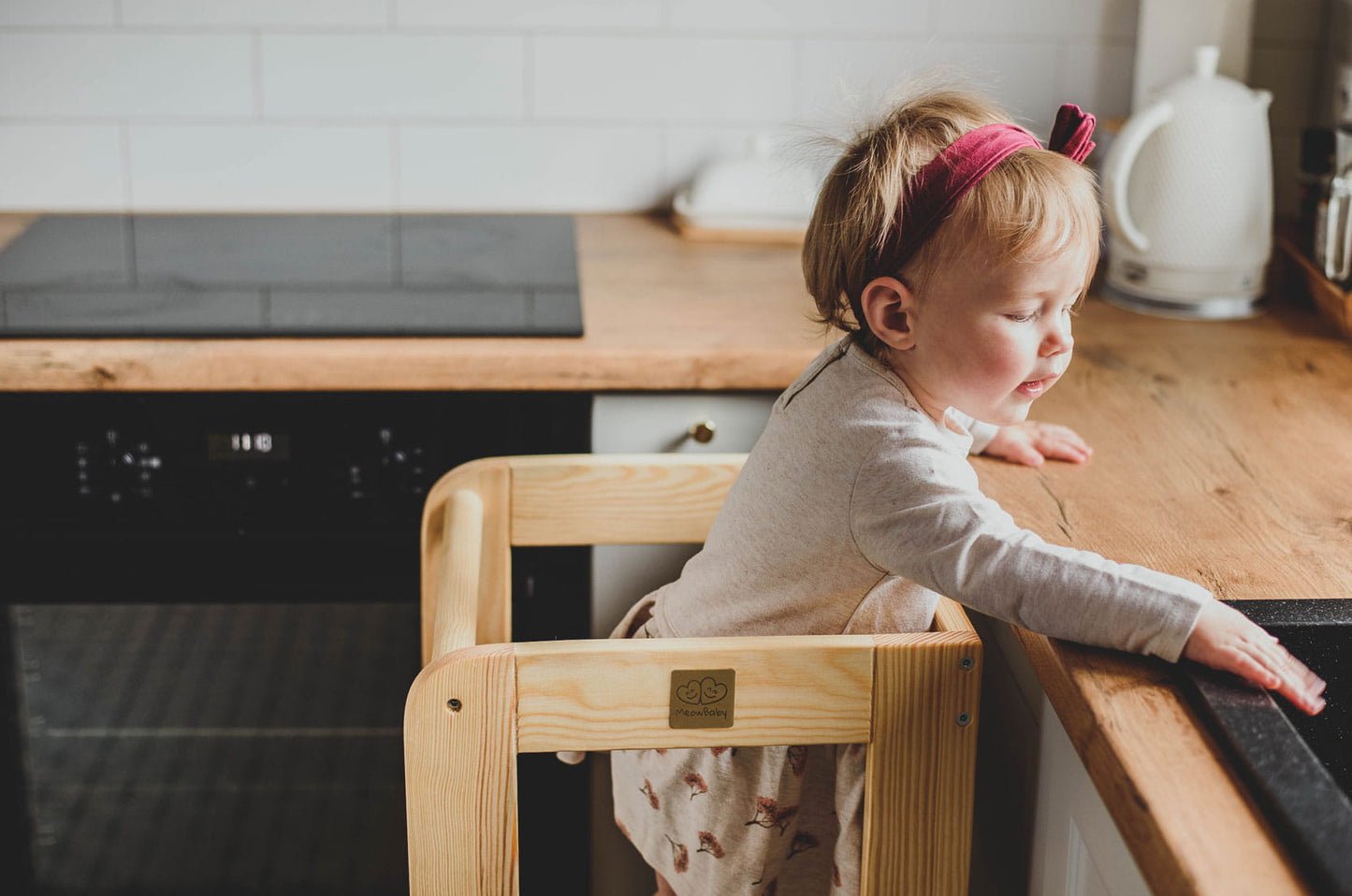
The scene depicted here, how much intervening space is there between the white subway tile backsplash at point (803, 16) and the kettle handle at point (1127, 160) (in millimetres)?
397

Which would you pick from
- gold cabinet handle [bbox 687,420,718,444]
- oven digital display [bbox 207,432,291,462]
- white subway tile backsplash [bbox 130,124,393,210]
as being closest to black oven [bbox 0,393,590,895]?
oven digital display [bbox 207,432,291,462]

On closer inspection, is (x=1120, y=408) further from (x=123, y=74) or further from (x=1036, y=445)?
(x=123, y=74)

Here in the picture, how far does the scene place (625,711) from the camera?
0.86 metres

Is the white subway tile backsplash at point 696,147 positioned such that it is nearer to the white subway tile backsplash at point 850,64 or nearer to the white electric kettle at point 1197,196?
the white subway tile backsplash at point 850,64

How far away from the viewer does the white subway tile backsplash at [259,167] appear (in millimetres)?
1802

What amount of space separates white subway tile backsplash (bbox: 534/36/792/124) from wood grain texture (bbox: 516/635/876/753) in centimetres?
112

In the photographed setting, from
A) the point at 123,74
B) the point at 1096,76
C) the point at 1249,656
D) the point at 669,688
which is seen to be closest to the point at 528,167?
the point at 123,74

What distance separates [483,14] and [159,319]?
0.66 m

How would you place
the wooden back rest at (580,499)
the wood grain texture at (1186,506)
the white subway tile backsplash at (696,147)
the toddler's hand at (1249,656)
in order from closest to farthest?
the wood grain texture at (1186,506) → the toddler's hand at (1249,656) → the wooden back rest at (580,499) → the white subway tile backsplash at (696,147)

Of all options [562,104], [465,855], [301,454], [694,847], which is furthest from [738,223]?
[465,855]

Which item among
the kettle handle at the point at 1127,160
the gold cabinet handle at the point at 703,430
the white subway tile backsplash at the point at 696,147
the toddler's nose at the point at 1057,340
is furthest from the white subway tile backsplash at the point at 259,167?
the toddler's nose at the point at 1057,340

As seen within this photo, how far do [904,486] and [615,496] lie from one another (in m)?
0.32

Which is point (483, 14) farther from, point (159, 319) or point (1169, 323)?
point (1169, 323)

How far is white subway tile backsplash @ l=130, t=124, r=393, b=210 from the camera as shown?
5.91 ft
